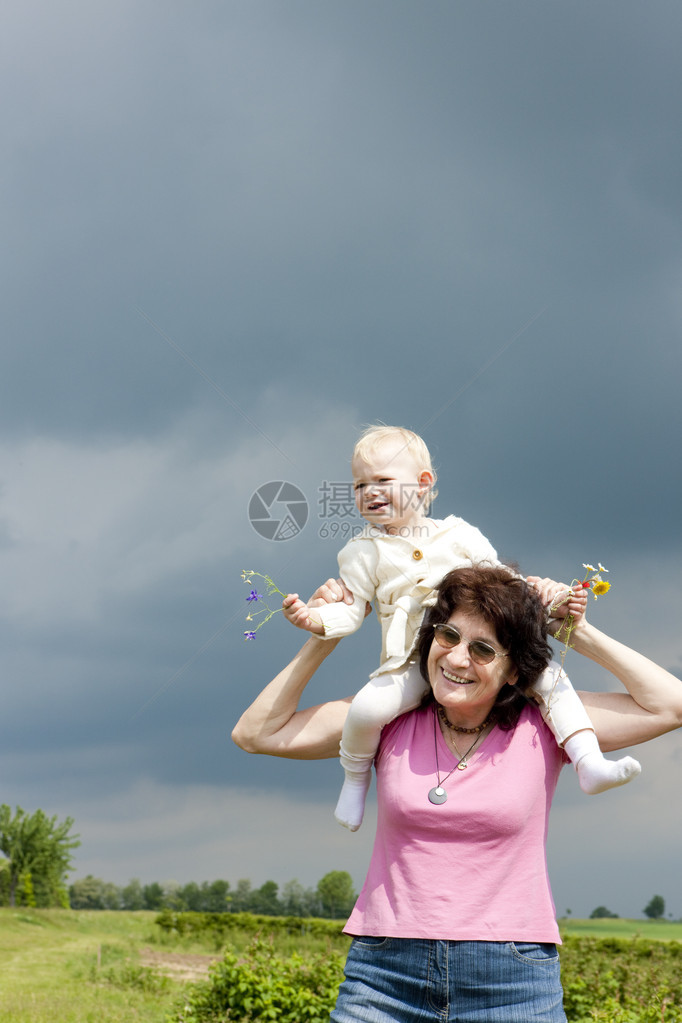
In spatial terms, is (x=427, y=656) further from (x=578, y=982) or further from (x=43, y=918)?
(x=43, y=918)

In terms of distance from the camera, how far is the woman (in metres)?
2.78

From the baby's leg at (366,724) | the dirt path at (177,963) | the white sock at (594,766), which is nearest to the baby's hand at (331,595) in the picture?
the baby's leg at (366,724)

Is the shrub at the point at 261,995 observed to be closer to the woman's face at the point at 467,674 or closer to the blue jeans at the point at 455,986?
the blue jeans at the point at 455,986

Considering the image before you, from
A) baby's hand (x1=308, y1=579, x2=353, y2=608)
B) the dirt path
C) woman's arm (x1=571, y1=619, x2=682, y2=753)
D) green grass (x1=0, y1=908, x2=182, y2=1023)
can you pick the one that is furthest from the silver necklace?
the dirt path

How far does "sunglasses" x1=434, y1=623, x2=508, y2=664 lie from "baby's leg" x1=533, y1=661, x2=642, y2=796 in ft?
0.74

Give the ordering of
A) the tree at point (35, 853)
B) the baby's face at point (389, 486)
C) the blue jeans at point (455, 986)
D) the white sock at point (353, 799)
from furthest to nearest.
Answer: the tree at point (35, 853)
the baby's face at point (389, 486)
the white sock at point (353, 799)
the blue jeans at point (455, 986)

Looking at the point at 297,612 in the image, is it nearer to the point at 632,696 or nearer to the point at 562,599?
the point at 562,599

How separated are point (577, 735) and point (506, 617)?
1.59 feet

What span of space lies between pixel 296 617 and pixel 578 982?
20.4ft

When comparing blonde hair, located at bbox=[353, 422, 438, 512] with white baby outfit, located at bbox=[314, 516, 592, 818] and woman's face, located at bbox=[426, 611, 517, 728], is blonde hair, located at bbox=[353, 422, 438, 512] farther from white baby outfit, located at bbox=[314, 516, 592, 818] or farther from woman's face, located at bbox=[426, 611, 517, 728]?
woman's face, located at bbox=[426, 611, 517, 728]

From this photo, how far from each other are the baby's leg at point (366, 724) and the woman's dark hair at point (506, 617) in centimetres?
9

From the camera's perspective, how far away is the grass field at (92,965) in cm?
878

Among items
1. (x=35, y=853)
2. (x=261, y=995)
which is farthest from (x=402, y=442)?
(x=35, y=853)

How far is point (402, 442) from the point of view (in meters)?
3.93
